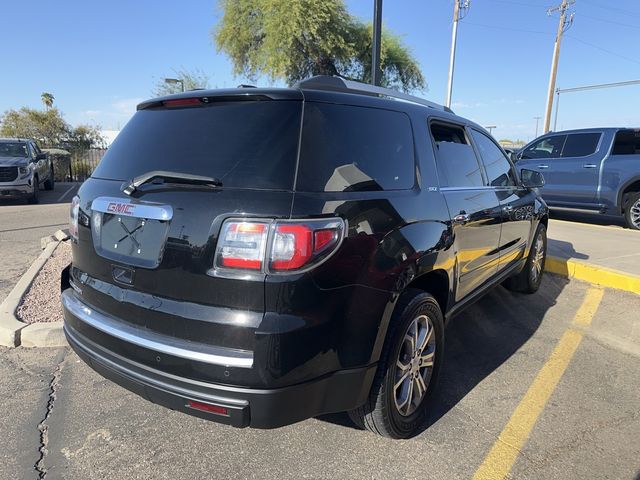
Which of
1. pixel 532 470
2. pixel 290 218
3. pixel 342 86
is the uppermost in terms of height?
pixel 342 86

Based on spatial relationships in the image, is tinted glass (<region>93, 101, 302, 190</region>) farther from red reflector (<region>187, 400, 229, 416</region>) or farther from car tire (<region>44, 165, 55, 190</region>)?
car tire (<region>44, 165, 55, 190</region>)

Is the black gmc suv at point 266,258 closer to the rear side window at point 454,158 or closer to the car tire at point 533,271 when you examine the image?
the rear side window at point 454,158

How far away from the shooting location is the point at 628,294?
5.41 m

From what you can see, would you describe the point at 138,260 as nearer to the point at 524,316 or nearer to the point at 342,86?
the point at 342,86

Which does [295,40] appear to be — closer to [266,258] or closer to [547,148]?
[547,148]

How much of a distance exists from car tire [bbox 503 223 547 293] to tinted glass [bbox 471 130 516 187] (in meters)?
1.00

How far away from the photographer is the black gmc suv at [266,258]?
1.96m

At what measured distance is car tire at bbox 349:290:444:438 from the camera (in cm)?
243

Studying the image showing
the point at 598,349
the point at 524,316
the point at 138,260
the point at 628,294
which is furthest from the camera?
Answer: the point at 628,294

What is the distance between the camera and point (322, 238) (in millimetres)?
2016

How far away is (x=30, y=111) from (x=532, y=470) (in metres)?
36.1

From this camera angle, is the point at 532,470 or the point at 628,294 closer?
the point at 532,470

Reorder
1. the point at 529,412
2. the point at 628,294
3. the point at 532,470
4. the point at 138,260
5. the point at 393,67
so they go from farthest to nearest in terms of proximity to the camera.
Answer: the point at 393,67, the point at 628,294, the point at 529,412, the point at 532,470, the point at 138,260

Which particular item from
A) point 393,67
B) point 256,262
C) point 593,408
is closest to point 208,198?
point 256,262
